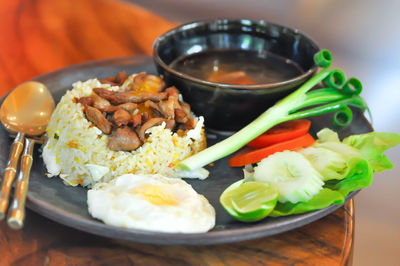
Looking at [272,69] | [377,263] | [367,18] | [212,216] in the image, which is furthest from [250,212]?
[367,18]

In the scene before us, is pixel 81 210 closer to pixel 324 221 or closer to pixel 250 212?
pixel 250 212

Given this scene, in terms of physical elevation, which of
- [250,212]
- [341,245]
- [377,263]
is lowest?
[377,263]

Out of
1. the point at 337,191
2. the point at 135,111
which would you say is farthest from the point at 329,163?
the point at 135,111

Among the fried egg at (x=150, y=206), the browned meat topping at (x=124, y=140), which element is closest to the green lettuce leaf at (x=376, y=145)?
the fried egg at (x=150, y=206)

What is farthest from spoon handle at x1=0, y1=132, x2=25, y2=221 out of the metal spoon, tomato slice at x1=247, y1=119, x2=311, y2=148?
tomato slice at x1=247, y1=119, x2=311, y2=148

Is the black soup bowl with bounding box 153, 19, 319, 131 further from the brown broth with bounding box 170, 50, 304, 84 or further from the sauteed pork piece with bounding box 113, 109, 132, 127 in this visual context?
the sauteed pork piece with bounding box 113, 109, 132, 127
